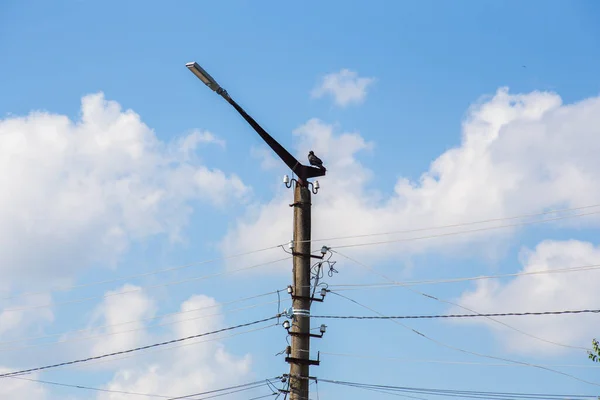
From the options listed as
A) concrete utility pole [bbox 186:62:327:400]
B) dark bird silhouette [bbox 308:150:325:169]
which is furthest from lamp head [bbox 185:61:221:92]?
dark bird silhouette [bbox 308:150:325:169]

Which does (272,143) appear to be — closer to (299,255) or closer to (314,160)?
(314,160)

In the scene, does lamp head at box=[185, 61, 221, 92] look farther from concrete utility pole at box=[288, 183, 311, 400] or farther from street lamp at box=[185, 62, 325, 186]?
concrete utility pole at box=[288, 183, 311, 400]

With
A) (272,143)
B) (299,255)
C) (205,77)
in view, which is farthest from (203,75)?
(299,255)

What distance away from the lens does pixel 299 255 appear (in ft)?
67.4

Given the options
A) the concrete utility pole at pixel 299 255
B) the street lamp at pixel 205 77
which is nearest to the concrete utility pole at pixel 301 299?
the concrete utility pole at pixel 299 255

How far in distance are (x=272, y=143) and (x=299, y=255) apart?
3.20m

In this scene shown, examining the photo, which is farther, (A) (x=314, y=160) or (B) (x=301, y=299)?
(A) (x=314, y=160)

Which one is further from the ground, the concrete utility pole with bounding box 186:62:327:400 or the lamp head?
the lamp head

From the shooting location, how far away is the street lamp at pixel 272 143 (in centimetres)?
2136

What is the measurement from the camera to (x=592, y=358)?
2333 centimetres

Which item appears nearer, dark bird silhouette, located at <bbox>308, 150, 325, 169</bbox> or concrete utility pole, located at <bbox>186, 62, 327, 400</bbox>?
concrete utility pole, located at <bbox>186, 62, 327, 400</bbox>

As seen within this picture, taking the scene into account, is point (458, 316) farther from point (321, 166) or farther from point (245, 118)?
point (245, 118)

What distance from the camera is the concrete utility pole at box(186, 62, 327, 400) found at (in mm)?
19734

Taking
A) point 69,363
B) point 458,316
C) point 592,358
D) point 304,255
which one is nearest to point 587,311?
point 458,316
